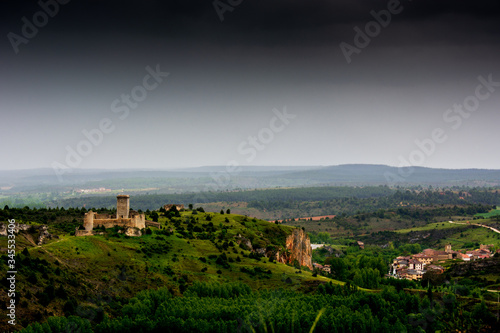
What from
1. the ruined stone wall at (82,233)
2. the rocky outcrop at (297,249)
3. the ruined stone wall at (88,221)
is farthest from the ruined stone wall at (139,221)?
the rocky outcrop at (297,249)

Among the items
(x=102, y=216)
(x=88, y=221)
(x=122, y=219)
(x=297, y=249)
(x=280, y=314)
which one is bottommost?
(x=297, y=249)

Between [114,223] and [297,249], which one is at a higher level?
[114,223]

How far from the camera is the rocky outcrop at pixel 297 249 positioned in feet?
415

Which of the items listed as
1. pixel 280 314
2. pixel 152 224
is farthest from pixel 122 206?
pixel 280 314

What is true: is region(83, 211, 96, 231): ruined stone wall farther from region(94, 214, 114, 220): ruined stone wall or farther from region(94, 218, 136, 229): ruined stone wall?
region(94, 214, 114, 220): ruined stone wall

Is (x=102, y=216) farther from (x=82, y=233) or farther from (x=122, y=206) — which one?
(x=82, y=233)

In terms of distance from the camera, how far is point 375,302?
7869cm

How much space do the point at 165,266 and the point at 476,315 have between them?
1990 inches

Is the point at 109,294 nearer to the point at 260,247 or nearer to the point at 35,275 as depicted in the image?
the point at 35,275

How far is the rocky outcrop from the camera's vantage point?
126m

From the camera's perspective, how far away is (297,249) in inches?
5246

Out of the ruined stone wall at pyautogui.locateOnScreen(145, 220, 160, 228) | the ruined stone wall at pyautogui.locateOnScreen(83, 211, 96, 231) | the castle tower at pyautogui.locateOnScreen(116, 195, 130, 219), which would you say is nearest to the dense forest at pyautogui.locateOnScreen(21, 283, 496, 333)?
the ruined stone wall at pyautogui.locateOnScreen(83, 211, 96, 231)

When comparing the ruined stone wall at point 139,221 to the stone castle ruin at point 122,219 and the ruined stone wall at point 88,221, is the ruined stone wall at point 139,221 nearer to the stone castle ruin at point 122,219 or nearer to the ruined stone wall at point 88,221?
the stone castle ruin at point 122,219

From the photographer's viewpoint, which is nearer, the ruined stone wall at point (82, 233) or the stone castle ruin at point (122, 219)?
the ruined stone wall at point (82, 233)
